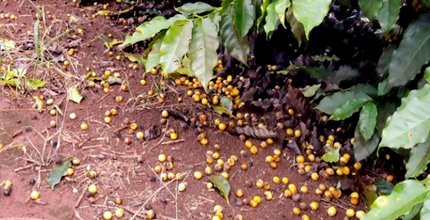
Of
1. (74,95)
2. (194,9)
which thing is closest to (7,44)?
(74,95)

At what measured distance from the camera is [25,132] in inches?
106

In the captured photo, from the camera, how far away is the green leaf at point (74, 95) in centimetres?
291

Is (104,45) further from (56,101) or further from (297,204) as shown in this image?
(297,204)

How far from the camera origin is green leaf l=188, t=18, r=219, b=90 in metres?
1.90

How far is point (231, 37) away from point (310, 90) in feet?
2.74

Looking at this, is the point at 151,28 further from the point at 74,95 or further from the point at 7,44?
the point at 7,44

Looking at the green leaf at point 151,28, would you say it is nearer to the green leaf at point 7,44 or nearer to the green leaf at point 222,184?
the green leaf at point 222,184

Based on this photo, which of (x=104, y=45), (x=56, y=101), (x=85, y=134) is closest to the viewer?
(x=85, y=134)

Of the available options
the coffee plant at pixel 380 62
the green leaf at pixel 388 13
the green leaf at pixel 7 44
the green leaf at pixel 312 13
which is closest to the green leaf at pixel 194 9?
the coffee plant at pixel 380 62

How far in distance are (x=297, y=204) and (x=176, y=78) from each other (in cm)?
121

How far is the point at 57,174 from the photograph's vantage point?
96.4 inches

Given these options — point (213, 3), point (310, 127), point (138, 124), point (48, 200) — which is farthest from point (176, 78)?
point (48, 200)

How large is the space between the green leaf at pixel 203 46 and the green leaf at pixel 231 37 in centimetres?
16

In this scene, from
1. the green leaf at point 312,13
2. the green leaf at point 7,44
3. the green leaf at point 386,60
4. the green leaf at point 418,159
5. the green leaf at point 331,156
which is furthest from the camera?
the green leaf at point 7,44
